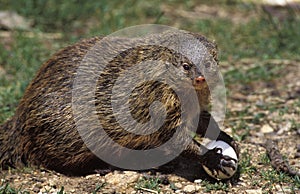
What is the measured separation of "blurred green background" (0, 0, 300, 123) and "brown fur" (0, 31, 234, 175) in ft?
5.63

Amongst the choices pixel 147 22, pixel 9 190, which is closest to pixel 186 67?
pixel 9 190

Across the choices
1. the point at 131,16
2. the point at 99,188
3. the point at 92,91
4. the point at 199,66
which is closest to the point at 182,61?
the point at 199,66

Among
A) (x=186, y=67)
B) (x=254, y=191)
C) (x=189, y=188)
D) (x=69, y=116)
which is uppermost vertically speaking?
(x=186, y=67)

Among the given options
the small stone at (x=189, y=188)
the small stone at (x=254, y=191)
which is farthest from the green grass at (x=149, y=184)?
the small stone at (x=254, y=191)

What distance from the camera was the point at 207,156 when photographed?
4484mm

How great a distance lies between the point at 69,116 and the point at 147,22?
356 centimetres

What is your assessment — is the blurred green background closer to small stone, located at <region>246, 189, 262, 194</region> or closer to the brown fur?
the brown fur

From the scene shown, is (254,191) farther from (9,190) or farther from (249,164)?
(9,190)

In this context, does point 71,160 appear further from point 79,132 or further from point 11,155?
point 11,155

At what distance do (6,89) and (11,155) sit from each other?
142 cm

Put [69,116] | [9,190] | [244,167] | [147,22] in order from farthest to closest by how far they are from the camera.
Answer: [147,22] → [244,167] → [69,116] → [9,190]

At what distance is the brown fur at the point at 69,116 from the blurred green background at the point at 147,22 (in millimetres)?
1716

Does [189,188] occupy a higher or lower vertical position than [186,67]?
lower

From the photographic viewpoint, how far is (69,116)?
448cm
